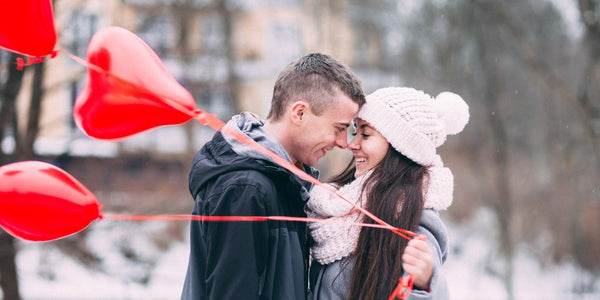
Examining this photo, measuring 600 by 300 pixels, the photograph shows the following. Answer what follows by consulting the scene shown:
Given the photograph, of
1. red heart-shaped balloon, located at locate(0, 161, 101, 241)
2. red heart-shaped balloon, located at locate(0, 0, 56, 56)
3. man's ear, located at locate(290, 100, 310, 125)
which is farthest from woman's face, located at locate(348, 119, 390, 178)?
red heart-shaped balloon, located at locate(0, 0, 56, 56)

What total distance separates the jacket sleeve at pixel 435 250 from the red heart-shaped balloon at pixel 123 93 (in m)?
0.94

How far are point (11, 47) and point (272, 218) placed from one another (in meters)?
1.03

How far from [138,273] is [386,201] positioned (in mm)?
4259

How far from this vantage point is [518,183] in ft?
33.4

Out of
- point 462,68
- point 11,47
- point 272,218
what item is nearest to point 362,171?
point 272,218

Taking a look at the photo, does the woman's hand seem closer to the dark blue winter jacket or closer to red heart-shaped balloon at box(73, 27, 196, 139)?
the dark blue winter jacket

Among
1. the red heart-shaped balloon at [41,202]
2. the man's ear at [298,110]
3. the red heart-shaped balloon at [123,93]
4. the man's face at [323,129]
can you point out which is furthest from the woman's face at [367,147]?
the red heart-shaped balloon at [41,202]

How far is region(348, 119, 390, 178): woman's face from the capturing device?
2.12 meters

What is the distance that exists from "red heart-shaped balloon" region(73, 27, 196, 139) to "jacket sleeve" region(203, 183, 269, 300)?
13.0 inches

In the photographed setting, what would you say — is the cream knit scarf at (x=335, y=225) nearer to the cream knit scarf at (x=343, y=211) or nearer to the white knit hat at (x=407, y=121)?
the cream knit scarf at (x=343, y=211)

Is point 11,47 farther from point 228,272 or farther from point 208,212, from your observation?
point 228,272

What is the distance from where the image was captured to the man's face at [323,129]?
202 cm

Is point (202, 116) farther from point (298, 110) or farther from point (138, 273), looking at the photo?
point (138, 273)

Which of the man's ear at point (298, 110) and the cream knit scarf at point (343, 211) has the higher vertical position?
the man's ear at point (298, 110)
